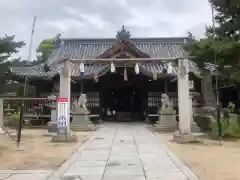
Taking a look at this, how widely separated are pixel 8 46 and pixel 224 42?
1921cm

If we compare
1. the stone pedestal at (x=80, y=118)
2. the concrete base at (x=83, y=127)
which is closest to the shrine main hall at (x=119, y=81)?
the stone pedestal at (x=80, y=118)

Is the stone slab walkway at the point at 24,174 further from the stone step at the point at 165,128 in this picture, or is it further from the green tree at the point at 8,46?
the green tree at the point at 8,46

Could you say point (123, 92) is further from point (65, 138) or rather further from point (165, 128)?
point (65, 138)

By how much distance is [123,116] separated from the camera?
2819 cm

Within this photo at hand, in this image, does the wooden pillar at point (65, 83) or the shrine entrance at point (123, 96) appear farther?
the shrine entrance at point (123, 96)

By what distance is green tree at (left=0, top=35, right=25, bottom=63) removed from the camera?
2891 centimetres

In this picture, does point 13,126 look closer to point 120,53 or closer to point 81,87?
point 81,87

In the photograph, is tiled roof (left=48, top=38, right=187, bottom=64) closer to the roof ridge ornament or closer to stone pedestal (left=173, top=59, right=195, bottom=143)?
the roof ridge ornament

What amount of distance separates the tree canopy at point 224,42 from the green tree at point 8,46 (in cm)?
1628

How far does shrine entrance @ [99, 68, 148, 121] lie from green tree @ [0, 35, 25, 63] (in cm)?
803

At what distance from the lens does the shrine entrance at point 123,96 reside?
2800cm

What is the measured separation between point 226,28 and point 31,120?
600 inches

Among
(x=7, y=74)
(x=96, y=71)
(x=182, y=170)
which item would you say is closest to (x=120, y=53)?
(x=96, y=71)

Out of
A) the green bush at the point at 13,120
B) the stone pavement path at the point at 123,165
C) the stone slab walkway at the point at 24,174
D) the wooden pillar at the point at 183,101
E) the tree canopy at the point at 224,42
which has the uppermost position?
the tree canopy at the point at 224,42
